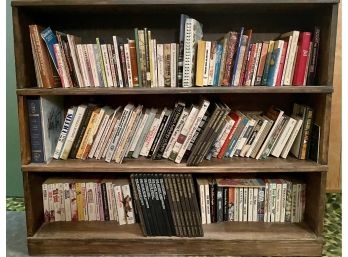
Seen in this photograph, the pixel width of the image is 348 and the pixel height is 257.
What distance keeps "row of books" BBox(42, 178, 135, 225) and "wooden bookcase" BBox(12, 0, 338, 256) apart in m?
0.04

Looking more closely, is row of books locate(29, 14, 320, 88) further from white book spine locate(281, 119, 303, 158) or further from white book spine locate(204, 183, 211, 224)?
Result: white book spine locate(204, 183, 211, 224)

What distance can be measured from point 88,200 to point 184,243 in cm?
48

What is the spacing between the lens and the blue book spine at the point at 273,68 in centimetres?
139

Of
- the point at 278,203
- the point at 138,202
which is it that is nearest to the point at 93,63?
the point at 138,202

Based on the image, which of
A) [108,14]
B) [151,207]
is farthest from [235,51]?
[151,207]

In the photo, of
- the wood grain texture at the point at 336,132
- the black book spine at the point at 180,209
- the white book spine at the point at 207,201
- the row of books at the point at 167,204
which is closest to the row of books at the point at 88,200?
the row of books at the point at 167,204

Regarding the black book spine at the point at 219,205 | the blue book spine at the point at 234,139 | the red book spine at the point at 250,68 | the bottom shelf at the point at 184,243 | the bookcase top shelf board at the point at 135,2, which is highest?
the bookcase top shelf board at the point at 135,2

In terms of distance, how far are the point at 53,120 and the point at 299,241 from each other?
121 centimetres

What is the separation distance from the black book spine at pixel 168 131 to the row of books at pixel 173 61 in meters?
0.10

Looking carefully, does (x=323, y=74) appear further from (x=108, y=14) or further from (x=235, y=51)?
(x=108, y=14)

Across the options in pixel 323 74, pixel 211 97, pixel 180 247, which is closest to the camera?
pixel 323 74

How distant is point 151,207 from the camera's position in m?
1.44

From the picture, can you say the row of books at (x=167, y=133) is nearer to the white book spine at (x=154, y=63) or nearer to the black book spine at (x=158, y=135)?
the black book spine at (x=158, y=135)

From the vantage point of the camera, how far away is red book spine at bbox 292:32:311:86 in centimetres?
136
